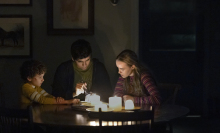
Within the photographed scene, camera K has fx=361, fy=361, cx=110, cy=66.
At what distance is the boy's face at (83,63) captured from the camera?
3.33 meters

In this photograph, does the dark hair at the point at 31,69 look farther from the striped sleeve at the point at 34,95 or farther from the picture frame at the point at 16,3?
the picture frame at the point at 16,3

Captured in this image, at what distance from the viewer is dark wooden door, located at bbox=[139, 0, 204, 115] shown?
197 inches

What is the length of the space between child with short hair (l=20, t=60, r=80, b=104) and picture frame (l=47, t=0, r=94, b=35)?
1362 millimetres

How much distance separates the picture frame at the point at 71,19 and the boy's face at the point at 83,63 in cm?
104

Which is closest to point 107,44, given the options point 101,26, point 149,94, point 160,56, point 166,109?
point 101,26

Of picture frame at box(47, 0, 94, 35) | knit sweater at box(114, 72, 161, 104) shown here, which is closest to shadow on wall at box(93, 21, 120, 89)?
picture frame at box(47, 0, 94, 35)

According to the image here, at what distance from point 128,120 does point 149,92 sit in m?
1.05

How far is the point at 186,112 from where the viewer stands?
8.24 ft

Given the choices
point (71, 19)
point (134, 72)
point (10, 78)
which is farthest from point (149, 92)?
point (10, 78)

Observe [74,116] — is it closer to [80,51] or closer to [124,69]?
[124,69]

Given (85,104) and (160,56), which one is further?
(160,56)

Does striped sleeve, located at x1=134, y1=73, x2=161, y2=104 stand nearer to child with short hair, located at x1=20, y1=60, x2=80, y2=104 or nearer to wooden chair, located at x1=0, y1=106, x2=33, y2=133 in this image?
child with short hair, located at x1=20, y1=60, x2=80, y2=104

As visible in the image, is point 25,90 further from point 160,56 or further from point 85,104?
point 160,56

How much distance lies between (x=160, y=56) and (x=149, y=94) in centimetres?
208
